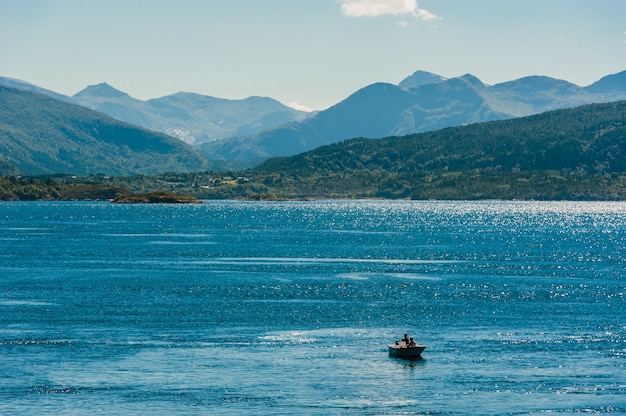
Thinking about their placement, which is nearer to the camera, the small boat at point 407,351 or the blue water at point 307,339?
the blue water at point 307,339

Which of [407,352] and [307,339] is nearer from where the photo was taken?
[407,352]

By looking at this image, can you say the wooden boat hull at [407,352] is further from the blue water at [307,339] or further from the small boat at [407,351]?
the blue water at [307,339]

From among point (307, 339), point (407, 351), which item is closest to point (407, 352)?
point (407, 351)

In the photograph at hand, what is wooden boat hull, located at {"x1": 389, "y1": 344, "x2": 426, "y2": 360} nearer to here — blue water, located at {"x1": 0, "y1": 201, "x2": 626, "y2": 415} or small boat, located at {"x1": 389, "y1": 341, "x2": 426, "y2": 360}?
small boat, located at {"x1": 389, "y1": 341, "x2": 426, "y2": 360}

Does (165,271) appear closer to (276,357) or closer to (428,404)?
(276,357)

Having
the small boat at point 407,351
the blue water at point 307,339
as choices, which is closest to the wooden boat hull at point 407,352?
the small boat at point 407,351

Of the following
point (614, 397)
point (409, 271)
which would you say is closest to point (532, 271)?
point (409, 271)

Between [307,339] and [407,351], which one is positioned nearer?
[407,351]

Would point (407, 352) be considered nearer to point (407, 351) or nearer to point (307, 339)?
point (407, 351)

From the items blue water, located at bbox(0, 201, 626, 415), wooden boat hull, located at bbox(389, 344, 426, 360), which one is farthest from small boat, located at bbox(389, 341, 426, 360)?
blue water, located at bbox(0, 201, 626, 415)

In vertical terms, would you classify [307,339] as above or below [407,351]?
below

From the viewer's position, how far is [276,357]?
85500 mm

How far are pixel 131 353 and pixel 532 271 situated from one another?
92.2 metres

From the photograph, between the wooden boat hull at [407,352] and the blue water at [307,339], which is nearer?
the blue water at [307,339]
